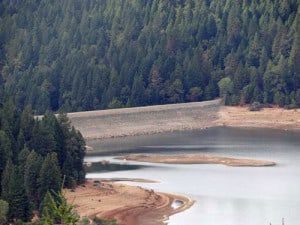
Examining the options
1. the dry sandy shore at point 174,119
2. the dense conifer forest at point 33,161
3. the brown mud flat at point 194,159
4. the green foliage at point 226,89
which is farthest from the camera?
the green foliage at point 226,89

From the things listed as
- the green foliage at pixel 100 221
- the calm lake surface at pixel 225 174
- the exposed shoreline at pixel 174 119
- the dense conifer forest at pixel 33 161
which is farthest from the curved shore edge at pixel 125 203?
the exposed shoreline at pixel 174 119

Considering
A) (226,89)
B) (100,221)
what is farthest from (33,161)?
(226,89)

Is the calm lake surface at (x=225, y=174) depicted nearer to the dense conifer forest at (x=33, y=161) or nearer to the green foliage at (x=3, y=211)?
the dense conifer forest at (x=33, y=161)

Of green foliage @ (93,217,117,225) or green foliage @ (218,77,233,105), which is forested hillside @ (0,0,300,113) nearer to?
green foliage @ (218,77,233,105)

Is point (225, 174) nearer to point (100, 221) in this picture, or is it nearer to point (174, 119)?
point (100, 221)

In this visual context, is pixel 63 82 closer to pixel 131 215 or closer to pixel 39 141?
pixel 39 141

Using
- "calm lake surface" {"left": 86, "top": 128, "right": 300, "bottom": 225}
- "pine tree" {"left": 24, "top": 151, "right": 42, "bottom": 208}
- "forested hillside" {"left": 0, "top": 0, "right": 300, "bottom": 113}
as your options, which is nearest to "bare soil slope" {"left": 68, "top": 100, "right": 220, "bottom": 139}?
"calm lake surface" {"left": 86, "top": 128, "right": 300, "bottom": 225}

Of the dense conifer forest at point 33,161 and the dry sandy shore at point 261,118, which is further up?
the dense conifer forest at point 33,161
